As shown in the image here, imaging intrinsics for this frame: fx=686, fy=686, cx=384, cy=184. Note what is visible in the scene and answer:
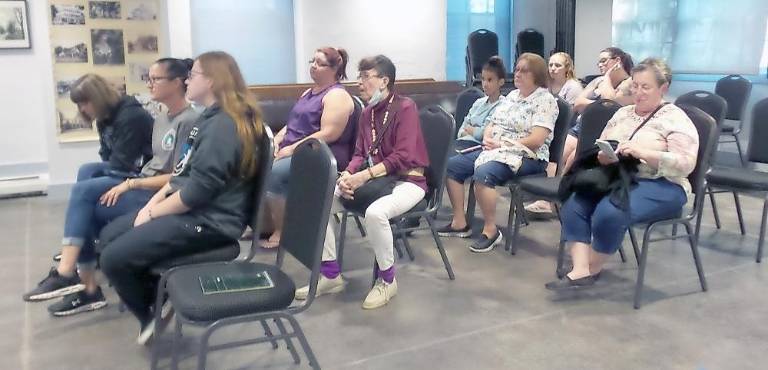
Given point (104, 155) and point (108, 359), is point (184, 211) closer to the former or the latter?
point (108, 359)

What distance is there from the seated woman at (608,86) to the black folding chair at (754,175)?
2.86 feet

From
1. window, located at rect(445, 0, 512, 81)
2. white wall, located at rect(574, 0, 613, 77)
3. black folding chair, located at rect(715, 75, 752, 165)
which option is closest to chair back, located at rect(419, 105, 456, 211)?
black folding chair, located at rect(715, 75, 752, 165)

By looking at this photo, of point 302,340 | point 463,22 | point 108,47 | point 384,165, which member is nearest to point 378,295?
point 384,165

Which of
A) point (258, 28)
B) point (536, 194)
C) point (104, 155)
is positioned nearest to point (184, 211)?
point (104, 155)

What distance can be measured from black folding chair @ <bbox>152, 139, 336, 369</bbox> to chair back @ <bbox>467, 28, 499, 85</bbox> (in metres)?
5.99

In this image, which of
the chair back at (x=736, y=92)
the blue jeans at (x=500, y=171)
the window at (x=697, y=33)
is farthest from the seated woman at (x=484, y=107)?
the window at (x=697, y=33)

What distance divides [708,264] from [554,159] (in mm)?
978

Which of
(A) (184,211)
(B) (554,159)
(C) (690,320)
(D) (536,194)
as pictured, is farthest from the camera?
(B) (554,159)

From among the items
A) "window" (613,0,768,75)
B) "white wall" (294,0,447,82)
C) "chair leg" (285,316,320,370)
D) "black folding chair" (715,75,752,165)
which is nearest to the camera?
"chair leg" (285,316,320,370)

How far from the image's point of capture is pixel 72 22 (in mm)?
5246

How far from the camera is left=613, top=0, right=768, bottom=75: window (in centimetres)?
649

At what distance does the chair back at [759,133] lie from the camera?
4027 millimetres

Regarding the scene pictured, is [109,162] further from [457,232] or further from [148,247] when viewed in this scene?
[457,232]

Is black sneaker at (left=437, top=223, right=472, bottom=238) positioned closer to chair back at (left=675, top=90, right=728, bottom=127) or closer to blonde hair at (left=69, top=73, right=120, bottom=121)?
chair back at (left=675, top=90, right=728, bottom=127)
